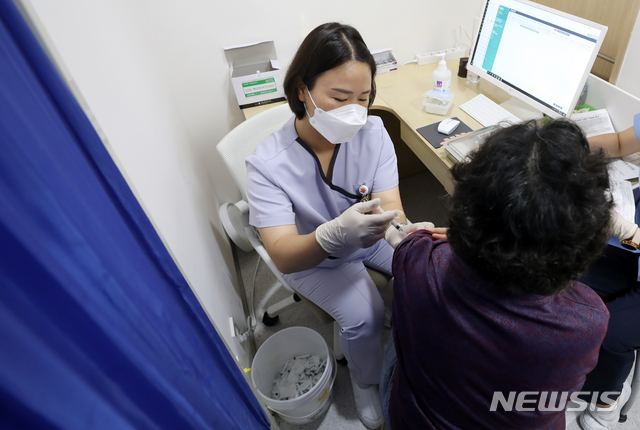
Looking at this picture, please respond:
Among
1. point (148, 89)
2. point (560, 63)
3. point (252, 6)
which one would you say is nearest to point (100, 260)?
point (148, 89)

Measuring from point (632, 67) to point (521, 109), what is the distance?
40 cm

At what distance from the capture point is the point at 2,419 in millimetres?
276

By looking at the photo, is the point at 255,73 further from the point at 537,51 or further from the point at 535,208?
the point at 535,208

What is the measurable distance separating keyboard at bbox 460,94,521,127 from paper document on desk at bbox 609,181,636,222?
50 cm

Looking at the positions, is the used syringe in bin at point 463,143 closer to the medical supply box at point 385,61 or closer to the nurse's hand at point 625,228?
the nurse's hand at point 625,228

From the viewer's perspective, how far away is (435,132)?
5.00ft

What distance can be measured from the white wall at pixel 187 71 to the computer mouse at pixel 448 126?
0.85 meters

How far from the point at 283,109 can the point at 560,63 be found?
108 cm

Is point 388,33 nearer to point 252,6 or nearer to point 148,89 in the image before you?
point 252,6

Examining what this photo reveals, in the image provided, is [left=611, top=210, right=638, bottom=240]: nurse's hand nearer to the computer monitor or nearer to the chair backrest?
the computer monitor

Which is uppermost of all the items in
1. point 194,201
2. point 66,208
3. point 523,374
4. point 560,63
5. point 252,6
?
point 66,208

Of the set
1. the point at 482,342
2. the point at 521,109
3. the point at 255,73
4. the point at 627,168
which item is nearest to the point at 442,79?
the point at 521,109

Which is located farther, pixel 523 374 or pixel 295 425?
pixel 295 425

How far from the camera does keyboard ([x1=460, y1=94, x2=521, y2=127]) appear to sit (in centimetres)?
156
